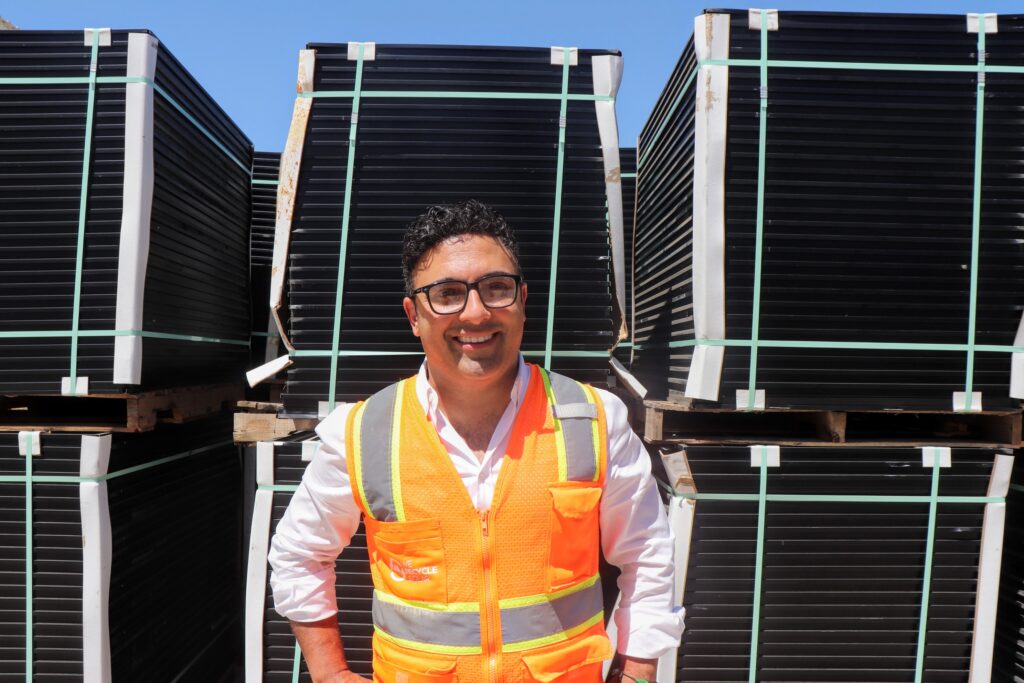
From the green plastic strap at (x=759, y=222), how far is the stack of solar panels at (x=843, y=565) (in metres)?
0.32

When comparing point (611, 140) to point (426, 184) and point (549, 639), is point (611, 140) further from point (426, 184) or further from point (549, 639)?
point (549, 639)

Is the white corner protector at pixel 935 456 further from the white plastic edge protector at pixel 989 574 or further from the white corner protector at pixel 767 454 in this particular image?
the white corner protector at pixel 767 454

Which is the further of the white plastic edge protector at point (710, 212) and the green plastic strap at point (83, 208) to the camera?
the green plastic strap at point (83, 208)

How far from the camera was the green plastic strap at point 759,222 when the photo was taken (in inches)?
111

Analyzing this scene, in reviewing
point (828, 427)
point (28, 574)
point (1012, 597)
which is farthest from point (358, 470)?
point (1012, 597)

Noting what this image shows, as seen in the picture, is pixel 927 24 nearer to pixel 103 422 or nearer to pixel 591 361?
pixel 591 361

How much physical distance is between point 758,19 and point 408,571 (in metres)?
2.88

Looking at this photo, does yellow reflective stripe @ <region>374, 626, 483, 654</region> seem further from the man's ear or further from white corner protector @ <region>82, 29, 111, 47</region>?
white corner protector @ <region>82, 29, 111, 47</region>

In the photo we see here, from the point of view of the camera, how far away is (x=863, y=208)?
284 cm

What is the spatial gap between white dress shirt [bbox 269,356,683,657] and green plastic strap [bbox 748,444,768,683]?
46.5 inches

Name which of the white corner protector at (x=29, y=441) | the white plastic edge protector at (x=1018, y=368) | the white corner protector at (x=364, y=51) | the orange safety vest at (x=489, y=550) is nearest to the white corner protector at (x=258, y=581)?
the white corner protector at (x=29, y=441)

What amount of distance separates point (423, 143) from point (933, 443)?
115 inches

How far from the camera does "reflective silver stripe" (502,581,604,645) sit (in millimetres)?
1709

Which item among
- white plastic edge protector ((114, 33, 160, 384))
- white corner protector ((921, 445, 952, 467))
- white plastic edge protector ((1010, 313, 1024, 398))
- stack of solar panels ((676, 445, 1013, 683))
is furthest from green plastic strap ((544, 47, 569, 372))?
white plastic edge protector ((1010, 313, 1024, 398))
